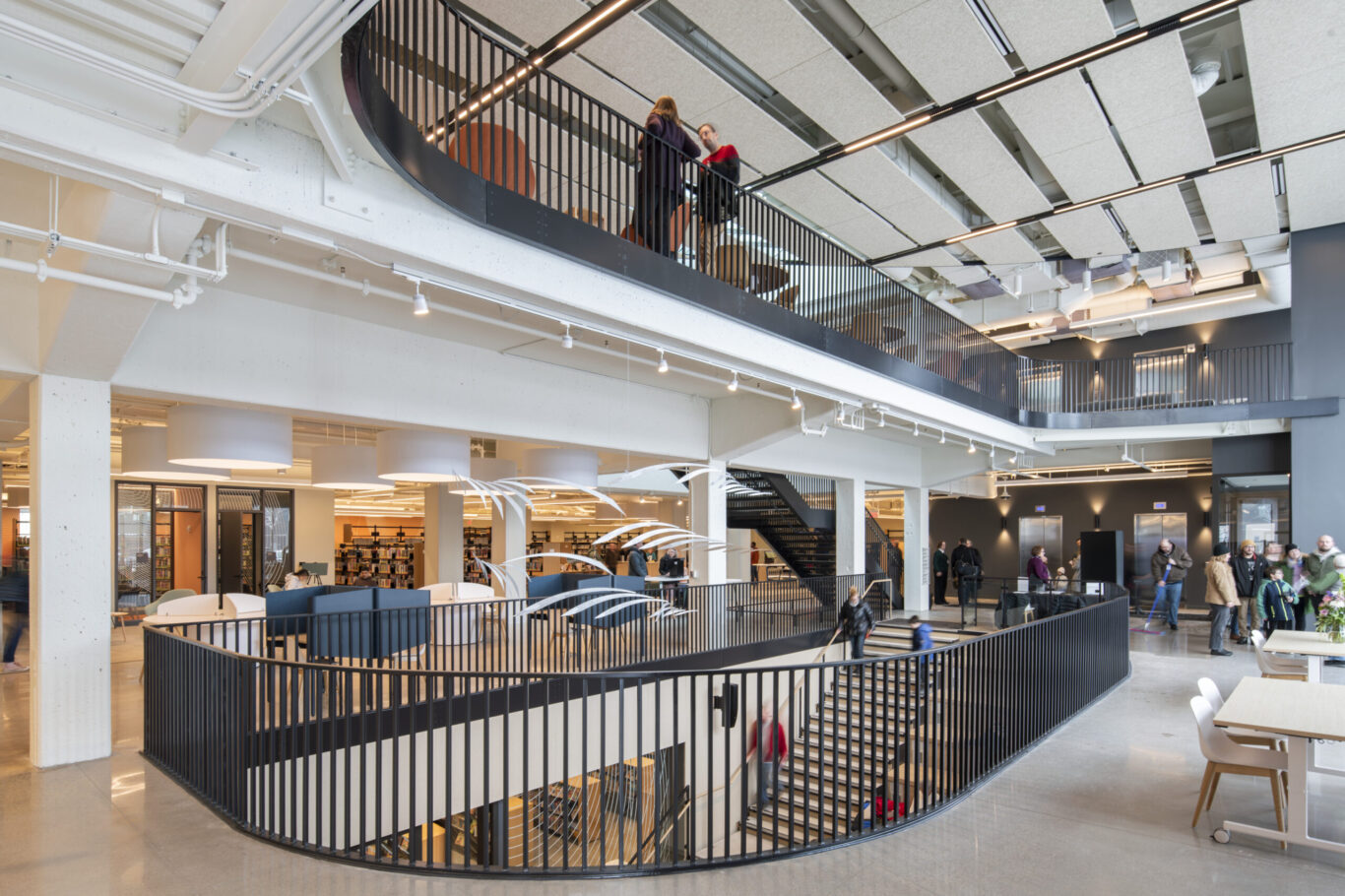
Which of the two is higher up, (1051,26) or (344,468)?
(1051,26)

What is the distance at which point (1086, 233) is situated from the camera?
501 inches

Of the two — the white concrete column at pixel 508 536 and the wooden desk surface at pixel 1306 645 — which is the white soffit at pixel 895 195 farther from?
the white concrete column at pixel 508 536

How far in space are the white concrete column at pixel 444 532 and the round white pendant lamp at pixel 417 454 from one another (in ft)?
20.2

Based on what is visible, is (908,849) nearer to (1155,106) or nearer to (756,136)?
(756,136)

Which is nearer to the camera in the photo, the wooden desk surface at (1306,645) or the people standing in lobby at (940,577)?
the wooden desk surface at (1306,645)

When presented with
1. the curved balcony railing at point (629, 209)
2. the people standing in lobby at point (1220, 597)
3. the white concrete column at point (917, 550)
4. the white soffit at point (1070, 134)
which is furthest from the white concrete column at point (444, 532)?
the people standing in lobby at point (1220, 597)

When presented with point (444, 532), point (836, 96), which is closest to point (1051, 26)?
point (836, 96)

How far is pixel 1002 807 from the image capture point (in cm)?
541

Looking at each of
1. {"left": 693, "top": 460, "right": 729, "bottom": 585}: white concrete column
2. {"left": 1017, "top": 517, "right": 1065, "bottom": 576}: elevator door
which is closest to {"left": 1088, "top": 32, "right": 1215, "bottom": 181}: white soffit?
{"left": 693, "top": 460, "right": 729, "bottom": 585}: white concrete column

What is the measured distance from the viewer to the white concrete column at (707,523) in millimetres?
12430

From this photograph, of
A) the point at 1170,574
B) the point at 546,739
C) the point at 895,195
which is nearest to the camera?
the point at 546,739

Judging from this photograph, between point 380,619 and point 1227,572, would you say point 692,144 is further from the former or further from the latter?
point 1227,572

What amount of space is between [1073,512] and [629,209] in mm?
20956

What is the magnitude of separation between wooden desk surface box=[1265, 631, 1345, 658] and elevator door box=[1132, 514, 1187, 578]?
14785 mm
